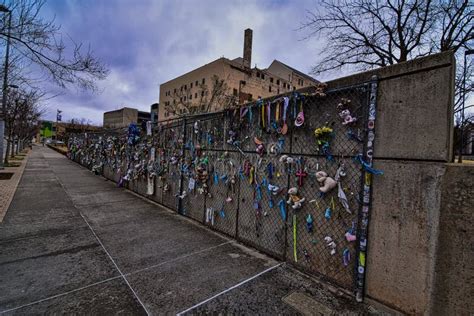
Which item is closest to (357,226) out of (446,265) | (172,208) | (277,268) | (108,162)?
(446,265)

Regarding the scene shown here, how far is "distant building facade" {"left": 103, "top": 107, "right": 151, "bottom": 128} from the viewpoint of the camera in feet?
179

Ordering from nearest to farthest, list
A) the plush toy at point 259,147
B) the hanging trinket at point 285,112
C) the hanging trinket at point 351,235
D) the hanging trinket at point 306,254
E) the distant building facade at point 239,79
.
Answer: the hanging trinket at point 351,235, the hanging trinket at point 306,254, the hanging trinket at point 285,112, the plush toy at point 259,147, the distant building facade at point 239,79

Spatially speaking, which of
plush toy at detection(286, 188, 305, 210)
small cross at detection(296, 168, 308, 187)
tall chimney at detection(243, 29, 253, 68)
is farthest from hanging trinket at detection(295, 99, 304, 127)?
tall chimney at detection(243, 29, 253, 68)

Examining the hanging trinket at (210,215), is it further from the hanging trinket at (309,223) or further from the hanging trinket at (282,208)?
the hanging trinket at (309,223)

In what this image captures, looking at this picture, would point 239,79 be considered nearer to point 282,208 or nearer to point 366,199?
point 282,208

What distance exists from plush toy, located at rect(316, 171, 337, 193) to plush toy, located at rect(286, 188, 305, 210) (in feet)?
1.04

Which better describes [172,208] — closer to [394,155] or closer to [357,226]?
[357,226]

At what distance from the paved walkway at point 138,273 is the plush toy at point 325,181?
101 cm

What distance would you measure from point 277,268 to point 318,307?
69 centimetres

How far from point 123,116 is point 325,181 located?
203 ft

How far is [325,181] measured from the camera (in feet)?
7.23

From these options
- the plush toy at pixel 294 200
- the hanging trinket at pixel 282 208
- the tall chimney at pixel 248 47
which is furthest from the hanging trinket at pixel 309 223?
the tall chimney at pixel 248 47

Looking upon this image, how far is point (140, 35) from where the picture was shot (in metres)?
6.92

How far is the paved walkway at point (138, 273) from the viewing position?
6.21ft
